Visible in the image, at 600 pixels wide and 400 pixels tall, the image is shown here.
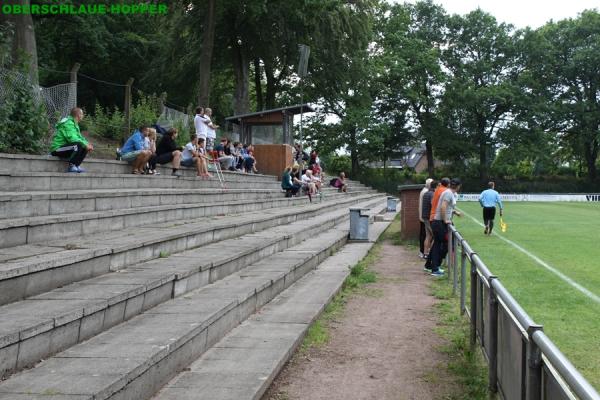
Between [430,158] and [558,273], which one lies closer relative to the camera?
[558,273]

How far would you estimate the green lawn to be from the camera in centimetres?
690

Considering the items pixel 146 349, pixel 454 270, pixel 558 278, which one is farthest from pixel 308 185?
pixel 146 349

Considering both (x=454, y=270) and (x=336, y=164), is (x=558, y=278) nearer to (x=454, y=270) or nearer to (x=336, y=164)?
(x=454, y=270)

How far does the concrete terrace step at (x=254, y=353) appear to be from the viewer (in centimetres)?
443

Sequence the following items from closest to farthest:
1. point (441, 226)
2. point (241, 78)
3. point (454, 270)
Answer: point (454, 270), point (441, 226), point (241, 78)

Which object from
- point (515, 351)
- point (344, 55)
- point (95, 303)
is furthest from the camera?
point (344, 55)

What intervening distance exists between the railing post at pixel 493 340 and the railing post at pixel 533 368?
1474mm

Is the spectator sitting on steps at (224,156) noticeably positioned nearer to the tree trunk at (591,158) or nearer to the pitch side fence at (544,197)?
the pitch side fence at (544,197)

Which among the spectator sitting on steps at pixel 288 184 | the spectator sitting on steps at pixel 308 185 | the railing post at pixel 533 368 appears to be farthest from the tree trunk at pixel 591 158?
the railing post at pixel 533 368

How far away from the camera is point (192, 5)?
3050cm

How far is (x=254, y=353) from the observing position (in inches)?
213

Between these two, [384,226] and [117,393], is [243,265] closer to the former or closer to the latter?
[117,393]

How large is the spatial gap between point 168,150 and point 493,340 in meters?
11.2

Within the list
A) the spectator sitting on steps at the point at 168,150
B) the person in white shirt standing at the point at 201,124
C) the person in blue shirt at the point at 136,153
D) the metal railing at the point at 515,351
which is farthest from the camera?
the person in white shirt standing at the point at 201,124
